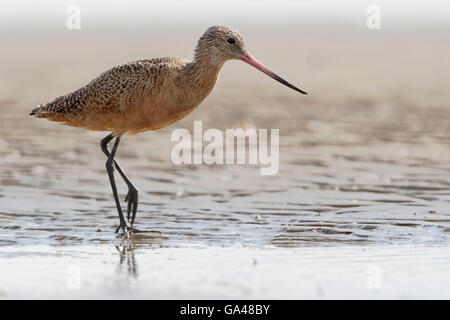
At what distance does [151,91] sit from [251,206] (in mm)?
1413

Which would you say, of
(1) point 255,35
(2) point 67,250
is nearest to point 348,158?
(2) point 67,250

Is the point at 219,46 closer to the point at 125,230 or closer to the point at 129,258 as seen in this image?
the point at 125,230

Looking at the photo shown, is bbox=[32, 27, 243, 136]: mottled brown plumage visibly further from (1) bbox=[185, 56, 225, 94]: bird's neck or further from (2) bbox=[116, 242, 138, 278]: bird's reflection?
(2) bbox=[116, 242, 138, 278]: bird's reflection

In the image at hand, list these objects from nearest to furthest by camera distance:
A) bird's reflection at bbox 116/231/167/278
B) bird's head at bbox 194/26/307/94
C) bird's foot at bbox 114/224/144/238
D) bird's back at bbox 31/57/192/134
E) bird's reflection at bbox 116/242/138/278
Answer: bird's reflection at bbox 116/242/138/278
bird's reflection at bbox 116/231/167/278
bird's foot at bbox 114/224/144/238
bird's back at bbox 31/57/192/134
bird's head at bbox 194/26/307/94

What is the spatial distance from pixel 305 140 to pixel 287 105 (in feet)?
11.0

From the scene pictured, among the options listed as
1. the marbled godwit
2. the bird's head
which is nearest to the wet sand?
the marbled godwit

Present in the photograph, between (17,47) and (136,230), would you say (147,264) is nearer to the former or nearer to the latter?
(136,230)

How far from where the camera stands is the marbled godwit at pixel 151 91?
709cm

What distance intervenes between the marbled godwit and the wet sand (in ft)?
2.32

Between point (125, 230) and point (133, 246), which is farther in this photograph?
point (125, 230)

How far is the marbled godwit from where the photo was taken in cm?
709

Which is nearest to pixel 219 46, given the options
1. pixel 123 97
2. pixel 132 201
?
pixel 123 97

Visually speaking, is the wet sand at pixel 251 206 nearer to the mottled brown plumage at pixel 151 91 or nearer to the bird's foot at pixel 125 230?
the bird's foot at pixel 125 230

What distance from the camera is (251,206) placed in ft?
25.7
